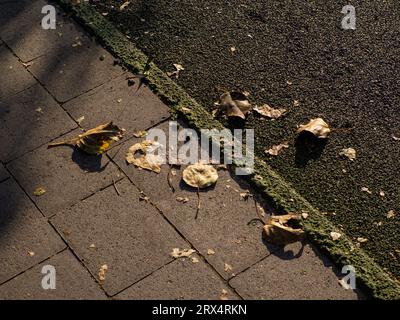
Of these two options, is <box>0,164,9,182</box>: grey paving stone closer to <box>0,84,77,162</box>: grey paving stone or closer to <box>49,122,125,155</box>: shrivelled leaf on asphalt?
<box>0,84,77,162</box>: grey paving stone

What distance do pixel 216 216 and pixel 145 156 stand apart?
2.28ft

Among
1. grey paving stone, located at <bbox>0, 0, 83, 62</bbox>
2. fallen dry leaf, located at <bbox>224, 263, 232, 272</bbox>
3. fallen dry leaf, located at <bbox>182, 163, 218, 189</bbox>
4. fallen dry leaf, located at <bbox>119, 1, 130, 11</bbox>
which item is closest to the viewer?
fallen dry leaf, located at <bbox>224, 263, 232, 272</bbox>

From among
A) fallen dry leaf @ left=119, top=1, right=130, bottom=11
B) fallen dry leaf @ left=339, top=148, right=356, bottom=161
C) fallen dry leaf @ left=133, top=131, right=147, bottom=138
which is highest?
fallen dry leaf @ left=339, top=148, right=356, bottom=161

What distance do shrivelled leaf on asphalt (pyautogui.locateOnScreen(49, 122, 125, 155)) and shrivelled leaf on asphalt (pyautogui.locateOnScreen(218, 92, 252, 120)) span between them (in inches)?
30.1

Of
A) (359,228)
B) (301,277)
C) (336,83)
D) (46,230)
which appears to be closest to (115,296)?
(46,230)

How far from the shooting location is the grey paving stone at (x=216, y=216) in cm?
389

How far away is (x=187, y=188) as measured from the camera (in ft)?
13.9

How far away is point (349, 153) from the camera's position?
452 cm

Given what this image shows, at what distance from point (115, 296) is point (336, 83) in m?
2.47

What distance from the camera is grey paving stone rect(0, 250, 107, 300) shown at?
3699 mm

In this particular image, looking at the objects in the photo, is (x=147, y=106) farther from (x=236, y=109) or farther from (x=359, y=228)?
(x=359, y=228)

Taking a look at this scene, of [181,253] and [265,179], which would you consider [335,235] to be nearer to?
[265,179]

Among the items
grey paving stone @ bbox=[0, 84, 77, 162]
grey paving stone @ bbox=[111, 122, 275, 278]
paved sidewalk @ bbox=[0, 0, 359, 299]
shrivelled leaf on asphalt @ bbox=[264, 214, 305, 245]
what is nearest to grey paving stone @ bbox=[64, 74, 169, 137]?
paved sidewalk @ bbox=[0, 0, 359, 299]
